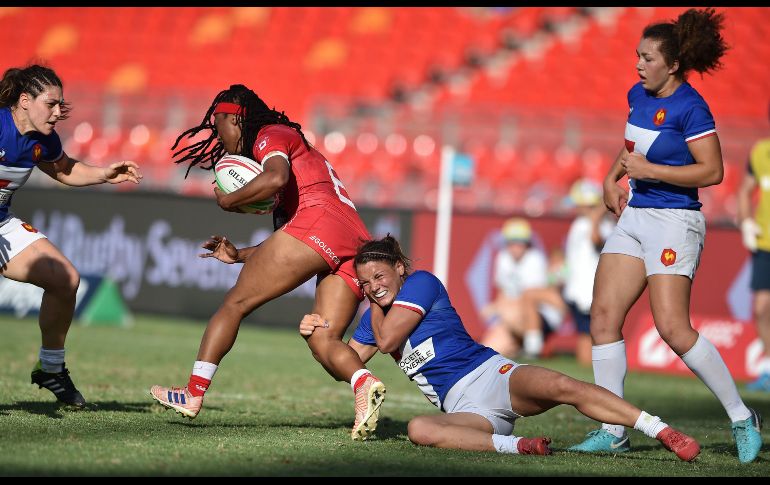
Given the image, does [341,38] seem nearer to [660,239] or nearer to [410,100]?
[410,100]

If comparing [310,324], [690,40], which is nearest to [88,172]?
[310,324]

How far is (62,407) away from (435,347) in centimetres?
247

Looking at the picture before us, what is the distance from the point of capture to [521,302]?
44.2 feet

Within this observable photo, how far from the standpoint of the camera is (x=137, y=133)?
18.2m

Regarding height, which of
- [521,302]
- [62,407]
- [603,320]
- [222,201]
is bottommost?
[62,407]

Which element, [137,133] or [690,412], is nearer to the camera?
[690,412]

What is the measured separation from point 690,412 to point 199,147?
15.1 feet

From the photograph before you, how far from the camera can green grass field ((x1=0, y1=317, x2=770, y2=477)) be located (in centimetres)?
496

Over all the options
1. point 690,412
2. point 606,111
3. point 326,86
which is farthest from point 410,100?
point 690,412

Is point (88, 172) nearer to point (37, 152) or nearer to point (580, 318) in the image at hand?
point (37, 152)

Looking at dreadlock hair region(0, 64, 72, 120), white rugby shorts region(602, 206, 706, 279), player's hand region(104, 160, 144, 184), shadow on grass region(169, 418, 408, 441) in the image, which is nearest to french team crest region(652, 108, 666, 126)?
white rugby shorts region(602, 206, 706, 279)

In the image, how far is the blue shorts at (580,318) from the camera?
1320 cm

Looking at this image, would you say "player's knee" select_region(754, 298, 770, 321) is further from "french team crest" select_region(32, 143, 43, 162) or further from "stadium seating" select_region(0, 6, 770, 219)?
"french team crest" select_region(32, 143, 43, 162)

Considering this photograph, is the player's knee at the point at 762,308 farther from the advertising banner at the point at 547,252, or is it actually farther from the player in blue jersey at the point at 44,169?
the player in blue jersey at the point at 44,169
